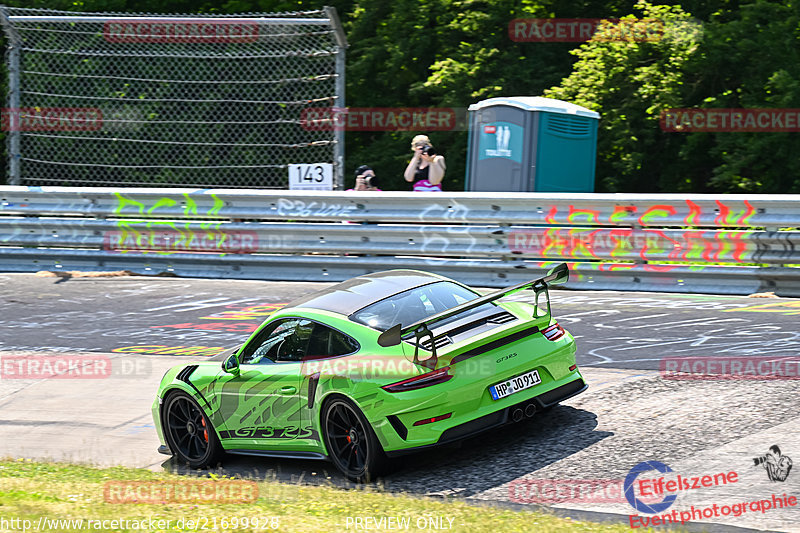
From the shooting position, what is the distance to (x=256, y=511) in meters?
5.85

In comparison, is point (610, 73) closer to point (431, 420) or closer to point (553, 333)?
point (553, 333)

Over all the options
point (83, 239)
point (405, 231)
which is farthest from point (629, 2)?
point (83, 239)

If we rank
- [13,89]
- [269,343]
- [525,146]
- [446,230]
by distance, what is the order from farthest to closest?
[13,89] → [525,146] → [446,230] → [269,343]

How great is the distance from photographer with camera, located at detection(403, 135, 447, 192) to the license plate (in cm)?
739

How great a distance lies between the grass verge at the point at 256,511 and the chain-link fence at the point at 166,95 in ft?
26.5

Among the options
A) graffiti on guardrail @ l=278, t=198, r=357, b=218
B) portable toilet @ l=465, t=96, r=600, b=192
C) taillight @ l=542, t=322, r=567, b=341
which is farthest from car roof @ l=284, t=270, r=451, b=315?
portable toilet @ l=465, t=96, r=600, b=192

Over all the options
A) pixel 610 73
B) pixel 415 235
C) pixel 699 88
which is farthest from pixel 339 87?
pixel 699 88

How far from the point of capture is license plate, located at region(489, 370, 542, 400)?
715 cm

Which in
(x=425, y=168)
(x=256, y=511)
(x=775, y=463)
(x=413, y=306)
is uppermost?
(x=425, y=168)

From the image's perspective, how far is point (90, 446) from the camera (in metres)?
8.55

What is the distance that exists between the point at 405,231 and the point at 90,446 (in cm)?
597

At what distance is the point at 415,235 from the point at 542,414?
5.70 meters

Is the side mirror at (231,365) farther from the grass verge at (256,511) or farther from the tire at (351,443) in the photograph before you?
the grass verge at (256,511)

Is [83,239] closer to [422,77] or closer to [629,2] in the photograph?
[422,77]
